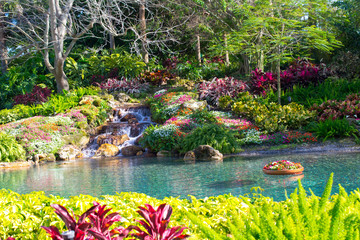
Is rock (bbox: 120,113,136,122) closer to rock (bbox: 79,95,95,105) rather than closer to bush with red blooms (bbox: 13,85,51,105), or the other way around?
rock (bbox: 79,95,95,105)

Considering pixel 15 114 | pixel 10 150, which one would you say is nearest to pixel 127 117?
pixel 15 114

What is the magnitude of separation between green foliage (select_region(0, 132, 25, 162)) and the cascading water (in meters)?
2.24

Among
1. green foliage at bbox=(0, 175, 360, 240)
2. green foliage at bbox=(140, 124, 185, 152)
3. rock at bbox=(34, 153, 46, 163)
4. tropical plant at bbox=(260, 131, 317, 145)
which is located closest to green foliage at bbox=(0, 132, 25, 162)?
rock at bbox=(34, 153, 46, 163)

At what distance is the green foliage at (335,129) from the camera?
382 inches

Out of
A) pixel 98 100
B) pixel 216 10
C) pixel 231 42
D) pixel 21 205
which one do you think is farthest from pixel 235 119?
pixel 21 205

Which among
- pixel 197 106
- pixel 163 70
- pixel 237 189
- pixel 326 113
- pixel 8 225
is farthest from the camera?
pixel 163 70

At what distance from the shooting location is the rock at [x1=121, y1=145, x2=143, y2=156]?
11.7 meters

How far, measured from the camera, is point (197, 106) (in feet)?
43.7

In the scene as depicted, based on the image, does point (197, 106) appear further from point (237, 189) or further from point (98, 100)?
point (237, 189)

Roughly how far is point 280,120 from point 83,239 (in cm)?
1001

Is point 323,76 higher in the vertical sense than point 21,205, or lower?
higher

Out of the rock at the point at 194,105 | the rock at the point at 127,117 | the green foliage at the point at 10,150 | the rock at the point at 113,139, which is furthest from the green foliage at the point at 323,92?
the green foliage at the point at 10,150

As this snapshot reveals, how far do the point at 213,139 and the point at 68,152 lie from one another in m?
5.47

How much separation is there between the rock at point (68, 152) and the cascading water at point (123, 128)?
1.10 ft
